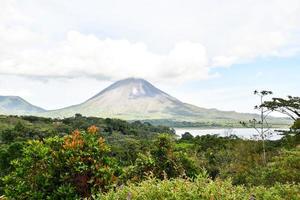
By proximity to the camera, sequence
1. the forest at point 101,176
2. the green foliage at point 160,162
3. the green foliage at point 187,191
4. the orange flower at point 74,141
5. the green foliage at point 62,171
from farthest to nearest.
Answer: the green foliage at point 160,162 < the orange flower at point 74,141 < the green foliage at point 62,171 < the forest at point 101,176 < the green foliage at point 187,191

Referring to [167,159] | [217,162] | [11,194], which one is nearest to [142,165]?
[167,159]

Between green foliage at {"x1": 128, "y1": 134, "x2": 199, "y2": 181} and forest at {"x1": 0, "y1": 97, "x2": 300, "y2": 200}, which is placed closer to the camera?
forest at {"x1": 0, "y1": 97, "x2": 300, "y2": 200}

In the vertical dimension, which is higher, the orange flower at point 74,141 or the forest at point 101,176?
the orange flower at point 74,141

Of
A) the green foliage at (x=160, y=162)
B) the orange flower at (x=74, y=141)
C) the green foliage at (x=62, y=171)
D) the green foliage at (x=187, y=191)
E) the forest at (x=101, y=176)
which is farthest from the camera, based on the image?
the green foliage at (x=160, y=162)

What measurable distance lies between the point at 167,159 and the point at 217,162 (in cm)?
3594

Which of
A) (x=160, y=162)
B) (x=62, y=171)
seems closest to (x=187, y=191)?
(x=62, y=171)

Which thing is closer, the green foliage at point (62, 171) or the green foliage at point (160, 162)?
the green foliage at point (62, 171)

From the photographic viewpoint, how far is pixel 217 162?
46.8m

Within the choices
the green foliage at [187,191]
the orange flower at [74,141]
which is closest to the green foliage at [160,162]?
the orange flower at [74,141]

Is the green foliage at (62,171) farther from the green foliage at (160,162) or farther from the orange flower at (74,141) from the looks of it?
the green foliage at (160,162)

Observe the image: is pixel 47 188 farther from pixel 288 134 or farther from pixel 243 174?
pixel 288 134

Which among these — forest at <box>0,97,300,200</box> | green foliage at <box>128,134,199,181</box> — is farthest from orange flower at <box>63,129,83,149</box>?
green foliage at <box>128,134,199,181</box>

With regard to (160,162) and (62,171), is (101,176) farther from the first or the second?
(160,162)

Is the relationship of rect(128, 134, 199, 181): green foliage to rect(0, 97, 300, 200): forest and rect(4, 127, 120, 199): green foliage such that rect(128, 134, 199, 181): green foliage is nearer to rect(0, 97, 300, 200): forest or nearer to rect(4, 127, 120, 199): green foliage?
rect(0, 97, 300, 200): forest
